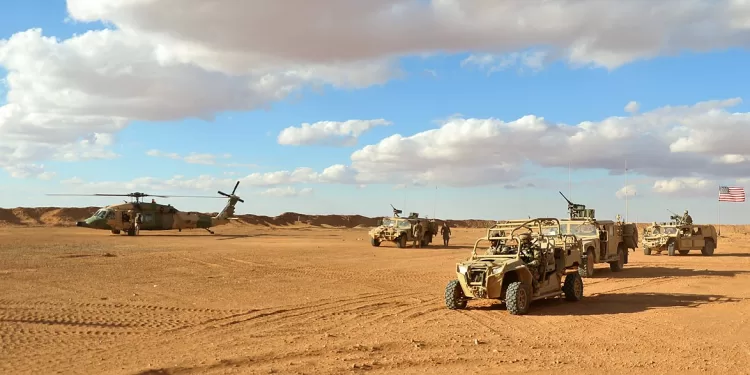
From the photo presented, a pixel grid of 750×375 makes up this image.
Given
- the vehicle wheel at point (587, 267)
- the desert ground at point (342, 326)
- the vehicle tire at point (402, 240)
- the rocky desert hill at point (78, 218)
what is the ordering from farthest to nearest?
the rocky desert hill at point (78, 218)
the vehicle tire at point (402, 240)
the vehicle wheel at point (587, 267)
the desert ground at point (342, 326)

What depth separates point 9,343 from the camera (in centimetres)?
823

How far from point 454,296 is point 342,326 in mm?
2545

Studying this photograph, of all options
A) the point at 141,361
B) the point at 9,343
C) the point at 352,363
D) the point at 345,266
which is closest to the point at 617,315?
the point at 352,363

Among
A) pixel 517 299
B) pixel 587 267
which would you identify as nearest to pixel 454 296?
pixel 517 299

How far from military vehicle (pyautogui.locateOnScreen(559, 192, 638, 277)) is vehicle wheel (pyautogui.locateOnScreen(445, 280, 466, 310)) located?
21.6ft

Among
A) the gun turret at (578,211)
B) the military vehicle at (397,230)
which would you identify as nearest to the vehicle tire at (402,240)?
Result: the military vehicle at (397,230)

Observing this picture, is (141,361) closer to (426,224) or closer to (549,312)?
(549,312)

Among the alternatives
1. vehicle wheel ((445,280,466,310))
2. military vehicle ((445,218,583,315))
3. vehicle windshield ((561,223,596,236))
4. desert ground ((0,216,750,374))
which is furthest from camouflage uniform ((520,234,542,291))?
vehicle windshield ((561,223,596,236))

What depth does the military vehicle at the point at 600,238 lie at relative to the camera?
17.6 meters

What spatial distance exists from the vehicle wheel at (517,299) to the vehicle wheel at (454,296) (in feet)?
3.09

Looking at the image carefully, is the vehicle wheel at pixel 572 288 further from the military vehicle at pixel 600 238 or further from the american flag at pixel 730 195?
the american flag at pixel 730 195

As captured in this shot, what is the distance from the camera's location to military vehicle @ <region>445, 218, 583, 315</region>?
10984 millimetres

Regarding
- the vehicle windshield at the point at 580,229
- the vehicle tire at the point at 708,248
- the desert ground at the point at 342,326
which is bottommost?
the desert ground at the point at 342,326

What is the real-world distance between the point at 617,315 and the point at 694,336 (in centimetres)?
191
